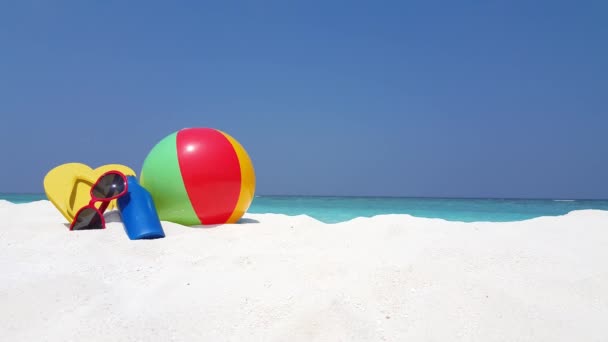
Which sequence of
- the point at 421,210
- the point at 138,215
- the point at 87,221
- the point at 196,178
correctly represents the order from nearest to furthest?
1. the point at 138,215
2. the point at 87,221
3. the point at 196,178
4. the point at 421,210

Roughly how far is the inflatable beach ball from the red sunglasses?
0.61 m

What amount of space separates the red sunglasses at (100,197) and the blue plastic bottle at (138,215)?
97 millimetres

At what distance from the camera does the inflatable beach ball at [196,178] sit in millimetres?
5238

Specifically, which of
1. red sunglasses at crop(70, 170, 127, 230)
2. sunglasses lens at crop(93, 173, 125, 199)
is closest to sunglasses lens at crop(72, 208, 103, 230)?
red sunglasses at crop(70, 170, 127, 230)

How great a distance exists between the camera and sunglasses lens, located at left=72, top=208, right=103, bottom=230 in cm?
457

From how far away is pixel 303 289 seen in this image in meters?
2.63

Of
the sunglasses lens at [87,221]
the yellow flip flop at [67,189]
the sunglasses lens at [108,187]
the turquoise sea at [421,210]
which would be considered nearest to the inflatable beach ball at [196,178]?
the sunglasses lens at [108,187]

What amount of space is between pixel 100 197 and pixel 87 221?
1.01 ft

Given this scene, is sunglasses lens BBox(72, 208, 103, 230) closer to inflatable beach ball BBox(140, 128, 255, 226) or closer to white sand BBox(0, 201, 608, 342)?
white sand BBox(0, 201, 608, 342)

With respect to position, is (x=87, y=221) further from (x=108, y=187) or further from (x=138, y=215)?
(x=138, y=215)

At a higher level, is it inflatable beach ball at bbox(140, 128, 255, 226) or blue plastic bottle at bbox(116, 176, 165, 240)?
inflatable beach ball at bbox(140, 128, 255, 226)

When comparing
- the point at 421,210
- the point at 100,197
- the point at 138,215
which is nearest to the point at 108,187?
the point at 100,197

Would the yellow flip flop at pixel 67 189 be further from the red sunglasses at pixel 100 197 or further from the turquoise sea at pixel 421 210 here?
the turquoise sea at pixel 421 210

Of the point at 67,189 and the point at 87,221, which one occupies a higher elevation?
the point at 67,189
